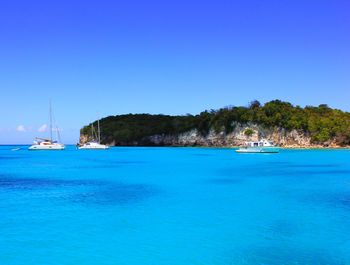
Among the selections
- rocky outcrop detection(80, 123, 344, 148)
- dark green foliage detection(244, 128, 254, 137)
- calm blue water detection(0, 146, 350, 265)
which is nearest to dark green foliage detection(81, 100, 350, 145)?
rocky outcrop detection(80, 123, 344, 148)

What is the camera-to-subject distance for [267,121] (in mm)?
111375

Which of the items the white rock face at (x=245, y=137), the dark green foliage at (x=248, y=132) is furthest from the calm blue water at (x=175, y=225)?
the white rock face at (x=245, y=137)

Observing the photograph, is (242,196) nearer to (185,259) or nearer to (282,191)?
(282,191)

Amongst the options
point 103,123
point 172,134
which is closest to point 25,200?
point 172,134

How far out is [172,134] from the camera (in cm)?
14338

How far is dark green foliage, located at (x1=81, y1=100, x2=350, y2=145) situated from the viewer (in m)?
109

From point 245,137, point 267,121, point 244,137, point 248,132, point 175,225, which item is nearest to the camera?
point 175,225

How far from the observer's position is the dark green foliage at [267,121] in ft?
357

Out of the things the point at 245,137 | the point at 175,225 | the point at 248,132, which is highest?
the point at 248,132

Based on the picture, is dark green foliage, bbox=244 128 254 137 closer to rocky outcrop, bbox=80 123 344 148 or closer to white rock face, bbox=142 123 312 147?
rocky outcrop, bbox=80 123 344 148

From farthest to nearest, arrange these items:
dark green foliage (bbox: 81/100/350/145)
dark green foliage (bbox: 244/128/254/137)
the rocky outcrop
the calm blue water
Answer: dark green foliage (bbox: 244/128/254/137) < the rocky outcrop < dark green foliage (bbox: 81/100/350/145) < the calm blue water

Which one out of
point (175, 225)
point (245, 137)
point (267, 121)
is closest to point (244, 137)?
point (245, 137)

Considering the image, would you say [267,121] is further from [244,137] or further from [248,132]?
[244,137]

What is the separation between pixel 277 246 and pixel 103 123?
164759 mm
